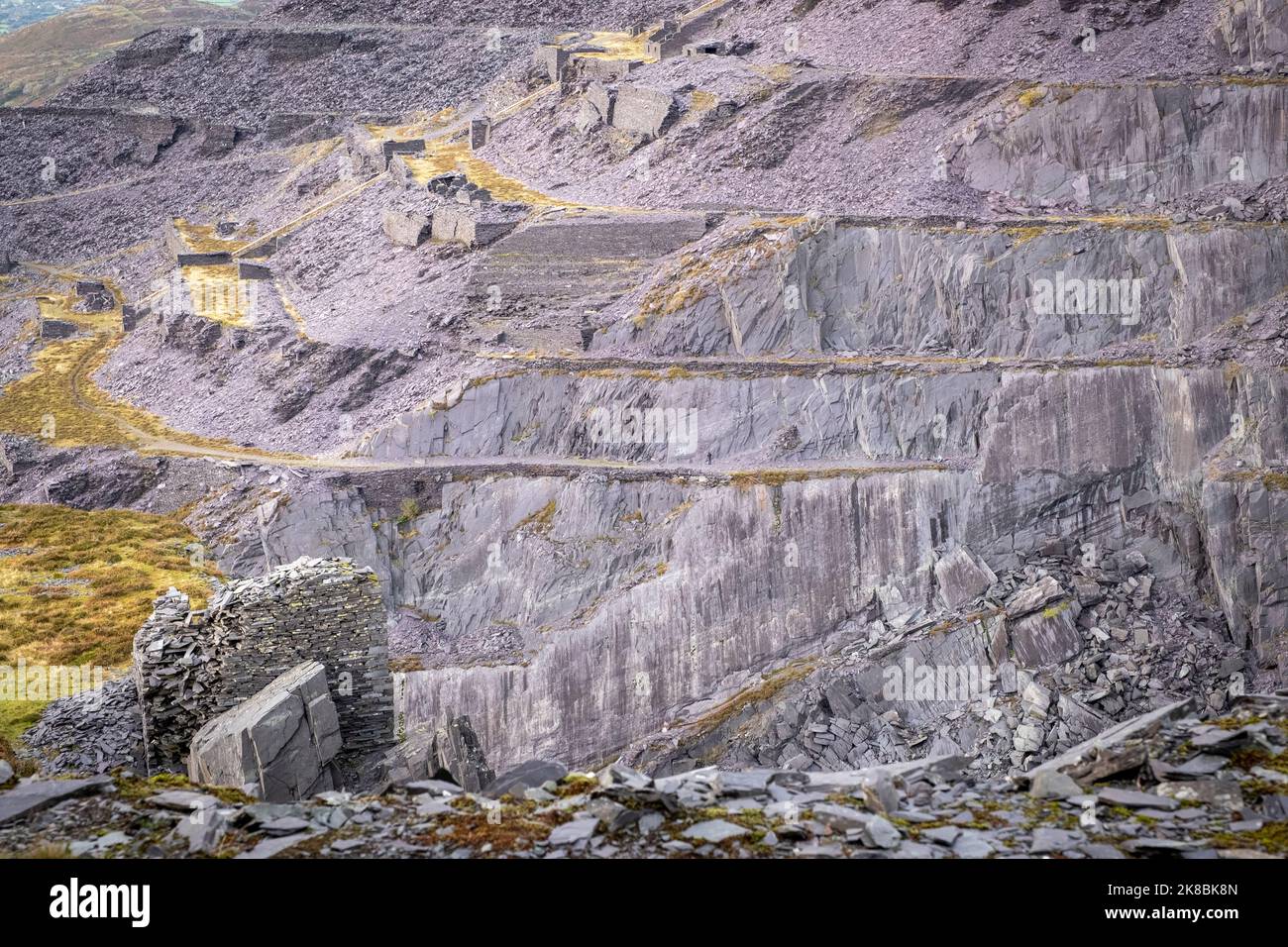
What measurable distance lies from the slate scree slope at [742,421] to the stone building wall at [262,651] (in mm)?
65

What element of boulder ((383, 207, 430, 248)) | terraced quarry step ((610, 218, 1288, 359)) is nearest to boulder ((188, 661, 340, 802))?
terraced quarry step ((610, 218, 1288, 359))

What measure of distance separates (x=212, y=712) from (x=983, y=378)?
25.0 m

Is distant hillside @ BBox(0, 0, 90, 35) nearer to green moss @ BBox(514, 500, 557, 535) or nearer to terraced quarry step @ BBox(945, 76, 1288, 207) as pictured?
terraced quarry step @ BBox(945, 76, 1288, 207)

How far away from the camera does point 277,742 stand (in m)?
19.1

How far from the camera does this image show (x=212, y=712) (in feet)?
68.9

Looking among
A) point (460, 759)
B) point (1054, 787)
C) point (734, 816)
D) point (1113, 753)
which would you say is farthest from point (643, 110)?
point (734, 816)

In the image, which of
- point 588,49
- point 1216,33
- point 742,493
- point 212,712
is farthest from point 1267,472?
point 588,49

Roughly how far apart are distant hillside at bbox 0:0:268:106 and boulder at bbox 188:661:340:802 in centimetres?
8357

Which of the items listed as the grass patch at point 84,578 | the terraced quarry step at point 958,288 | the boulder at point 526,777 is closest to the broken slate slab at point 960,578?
the terraced quarry step at point 958,288

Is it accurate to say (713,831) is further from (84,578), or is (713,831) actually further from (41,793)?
(84,578)

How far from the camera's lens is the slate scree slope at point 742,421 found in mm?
32812

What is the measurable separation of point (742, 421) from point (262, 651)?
21.4m
